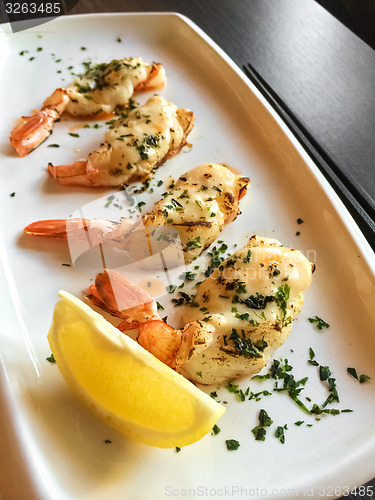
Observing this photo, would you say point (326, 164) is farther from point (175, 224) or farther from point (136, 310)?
point (136, 310)

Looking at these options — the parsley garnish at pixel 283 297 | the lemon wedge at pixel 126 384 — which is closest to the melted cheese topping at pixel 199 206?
the parsley garnish at pixel 283 297

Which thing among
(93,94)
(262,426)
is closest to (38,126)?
(93,94)

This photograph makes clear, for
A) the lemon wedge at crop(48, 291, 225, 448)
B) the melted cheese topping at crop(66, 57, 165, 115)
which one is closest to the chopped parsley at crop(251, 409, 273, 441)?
the lemon wedge at crop(48, 291, 225, 448)

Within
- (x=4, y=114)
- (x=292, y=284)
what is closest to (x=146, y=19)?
(x=4, y=114)

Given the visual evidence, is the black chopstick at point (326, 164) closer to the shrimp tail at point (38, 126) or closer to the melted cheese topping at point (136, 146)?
the melted cheese topping at point (136, 146)

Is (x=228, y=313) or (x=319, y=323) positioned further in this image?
(x=319, y=323)
